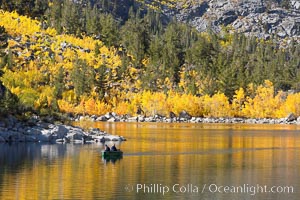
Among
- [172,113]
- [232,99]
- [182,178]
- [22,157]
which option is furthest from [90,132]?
[232,99]

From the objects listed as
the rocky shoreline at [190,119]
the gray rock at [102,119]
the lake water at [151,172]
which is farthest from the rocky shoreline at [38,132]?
the rocky shoreline at [190,119]

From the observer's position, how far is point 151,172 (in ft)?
175

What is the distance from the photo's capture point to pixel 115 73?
194500mm

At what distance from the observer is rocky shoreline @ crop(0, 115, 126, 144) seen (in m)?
81.6

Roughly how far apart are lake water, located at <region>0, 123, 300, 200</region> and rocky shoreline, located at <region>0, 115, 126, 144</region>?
14.4 feet

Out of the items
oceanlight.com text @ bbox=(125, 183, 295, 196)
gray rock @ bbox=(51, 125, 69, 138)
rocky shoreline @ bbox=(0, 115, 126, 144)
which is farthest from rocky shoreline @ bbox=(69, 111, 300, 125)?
oceanlight.com text @ bbox=(125, 183, 295, 196)

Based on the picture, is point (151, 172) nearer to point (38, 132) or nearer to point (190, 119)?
point (38, 132)

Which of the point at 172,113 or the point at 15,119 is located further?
the point at 172,113

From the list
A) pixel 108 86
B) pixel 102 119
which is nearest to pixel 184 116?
pixel 108 86

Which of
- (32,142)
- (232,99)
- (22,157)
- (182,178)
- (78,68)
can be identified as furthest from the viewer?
(232,99)

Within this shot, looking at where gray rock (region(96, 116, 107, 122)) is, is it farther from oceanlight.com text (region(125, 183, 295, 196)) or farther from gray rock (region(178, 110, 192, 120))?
oceanlight.com text (region(125, 183, 295, 196))

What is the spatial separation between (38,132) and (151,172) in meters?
33.6

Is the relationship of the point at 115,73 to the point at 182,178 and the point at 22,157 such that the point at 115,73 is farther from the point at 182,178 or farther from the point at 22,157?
the point at 182,178

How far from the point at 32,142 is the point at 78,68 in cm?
10388
